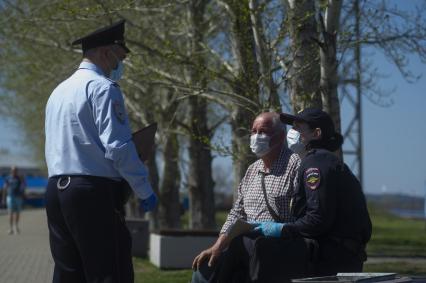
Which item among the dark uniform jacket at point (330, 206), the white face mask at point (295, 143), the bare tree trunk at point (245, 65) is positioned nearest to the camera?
the dark uniform jacket at point (330, 206)

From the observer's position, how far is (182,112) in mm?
22000

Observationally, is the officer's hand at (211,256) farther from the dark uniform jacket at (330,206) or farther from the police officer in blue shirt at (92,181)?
the police officer in blue shirt at (92,181)

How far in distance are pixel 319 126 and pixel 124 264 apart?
160 cm

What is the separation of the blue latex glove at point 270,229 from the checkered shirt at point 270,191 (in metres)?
0.26

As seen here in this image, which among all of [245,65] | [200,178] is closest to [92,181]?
[245,65]

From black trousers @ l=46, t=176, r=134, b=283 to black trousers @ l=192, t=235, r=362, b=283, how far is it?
1.99 feet

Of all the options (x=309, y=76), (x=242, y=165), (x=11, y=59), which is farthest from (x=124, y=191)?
(x=11, y=59)

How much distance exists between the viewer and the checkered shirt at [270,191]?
6051mm

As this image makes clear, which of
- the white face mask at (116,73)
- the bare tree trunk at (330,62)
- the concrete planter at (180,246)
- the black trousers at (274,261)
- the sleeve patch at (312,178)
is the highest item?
the bare tree trunk at (330,62)

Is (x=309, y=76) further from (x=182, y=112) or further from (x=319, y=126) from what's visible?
(x=182, y=112)

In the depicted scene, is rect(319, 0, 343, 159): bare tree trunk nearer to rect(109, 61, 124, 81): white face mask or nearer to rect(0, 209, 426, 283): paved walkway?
rect(0, 209, 426, 283): paved walkway

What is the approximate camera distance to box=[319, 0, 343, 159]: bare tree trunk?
10.1 m

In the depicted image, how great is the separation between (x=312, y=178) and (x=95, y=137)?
4.37 ft

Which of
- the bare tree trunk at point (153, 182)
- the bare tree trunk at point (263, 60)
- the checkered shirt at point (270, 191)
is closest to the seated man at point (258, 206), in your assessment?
the checkered shirt at point (270, 191)
